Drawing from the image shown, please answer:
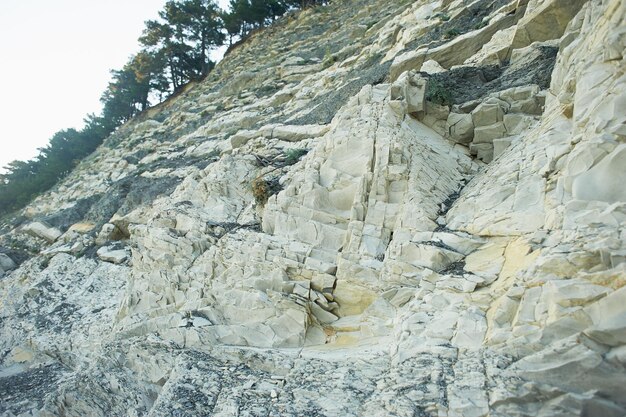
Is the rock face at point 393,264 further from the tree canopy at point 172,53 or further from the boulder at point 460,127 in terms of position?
the tree canopy at point 172,53

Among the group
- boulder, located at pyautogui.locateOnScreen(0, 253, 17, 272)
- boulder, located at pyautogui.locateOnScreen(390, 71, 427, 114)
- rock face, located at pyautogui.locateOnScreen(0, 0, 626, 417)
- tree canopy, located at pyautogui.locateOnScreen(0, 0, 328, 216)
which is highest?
tree canopy, located at pyautogui.locateOnScreen(0, 0, 328, 216)

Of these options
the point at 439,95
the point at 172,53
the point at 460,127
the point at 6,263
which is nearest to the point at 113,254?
the point at 6,263

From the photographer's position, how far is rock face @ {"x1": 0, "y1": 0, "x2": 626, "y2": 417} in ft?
17.6

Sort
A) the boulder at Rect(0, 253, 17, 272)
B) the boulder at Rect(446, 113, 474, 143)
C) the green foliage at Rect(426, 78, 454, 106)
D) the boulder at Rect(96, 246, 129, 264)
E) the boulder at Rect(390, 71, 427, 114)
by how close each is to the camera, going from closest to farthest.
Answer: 1. the boulder at Rect(446, 113, 474, 143)
2. the boulder at Rect(390, 71, 427, 114)
3. the green foliage at Rect(426, 78, 454, 106)
4. the boulder at Rect(96, 246, 129, 264)
5. the boulder at Rect(0, 253, 17, 272)

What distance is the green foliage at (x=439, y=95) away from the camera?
12266 millimetres

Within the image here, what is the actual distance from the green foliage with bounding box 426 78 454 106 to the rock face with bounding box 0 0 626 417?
4 cm

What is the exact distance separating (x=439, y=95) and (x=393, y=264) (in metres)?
6.26

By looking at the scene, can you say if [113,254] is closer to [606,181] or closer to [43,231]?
[43,231]

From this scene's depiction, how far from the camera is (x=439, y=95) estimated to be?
1231cm

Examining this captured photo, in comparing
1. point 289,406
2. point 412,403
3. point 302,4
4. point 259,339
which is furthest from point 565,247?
point 302,4

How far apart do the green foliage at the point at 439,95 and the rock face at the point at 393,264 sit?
0.15 feet

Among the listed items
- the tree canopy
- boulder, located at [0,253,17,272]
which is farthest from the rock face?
the tree canopy

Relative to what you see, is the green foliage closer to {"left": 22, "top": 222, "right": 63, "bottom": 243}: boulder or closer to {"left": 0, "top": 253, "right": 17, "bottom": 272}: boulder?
{"left": 22, "top": 222, "right": 63, "bottom": 243}: boulder

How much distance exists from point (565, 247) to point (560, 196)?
4.82ft
